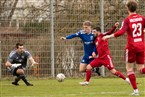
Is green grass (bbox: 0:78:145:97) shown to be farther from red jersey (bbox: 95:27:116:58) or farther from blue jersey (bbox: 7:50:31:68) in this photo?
blue jersey (bbox: 7:50:31:68)

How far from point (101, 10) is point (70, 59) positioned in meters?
2.23

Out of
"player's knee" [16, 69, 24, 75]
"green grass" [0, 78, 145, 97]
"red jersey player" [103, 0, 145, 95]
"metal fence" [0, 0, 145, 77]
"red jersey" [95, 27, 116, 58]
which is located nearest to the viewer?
"red jersey player" [103, 0, 145, 95]

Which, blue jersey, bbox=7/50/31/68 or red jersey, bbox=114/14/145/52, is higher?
red jersey, bbox=114/14/145/52

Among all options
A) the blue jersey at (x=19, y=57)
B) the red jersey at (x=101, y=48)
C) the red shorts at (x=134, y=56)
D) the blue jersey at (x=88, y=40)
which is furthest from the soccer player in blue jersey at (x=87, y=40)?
the red shorts at (x=134, y=56)

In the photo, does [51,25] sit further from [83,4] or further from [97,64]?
[97,64]

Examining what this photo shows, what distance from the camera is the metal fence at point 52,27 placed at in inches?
784

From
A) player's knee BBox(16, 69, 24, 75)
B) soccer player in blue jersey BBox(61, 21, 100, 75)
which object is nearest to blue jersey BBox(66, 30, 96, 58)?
soccer player in blue jersey BBox(61, 21, 100, 75)

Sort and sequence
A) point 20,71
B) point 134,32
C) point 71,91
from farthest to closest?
point 20,71 < point 71,91 < point 134,32

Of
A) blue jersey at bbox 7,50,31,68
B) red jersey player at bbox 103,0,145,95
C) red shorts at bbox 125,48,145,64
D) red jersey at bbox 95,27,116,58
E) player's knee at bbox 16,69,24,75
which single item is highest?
red jersey player at bbox 103,0,145,95

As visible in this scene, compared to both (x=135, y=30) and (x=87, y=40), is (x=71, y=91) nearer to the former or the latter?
(x=135, y=30)

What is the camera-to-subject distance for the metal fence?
19906 millimetres

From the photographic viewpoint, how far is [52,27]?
2017 centimetres

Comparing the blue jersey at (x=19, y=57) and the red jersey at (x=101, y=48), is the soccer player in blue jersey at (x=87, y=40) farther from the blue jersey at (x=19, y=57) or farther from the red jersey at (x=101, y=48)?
the blue jersey at (x=19, y=57)

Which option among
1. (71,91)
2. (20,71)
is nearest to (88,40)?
(20,71)
